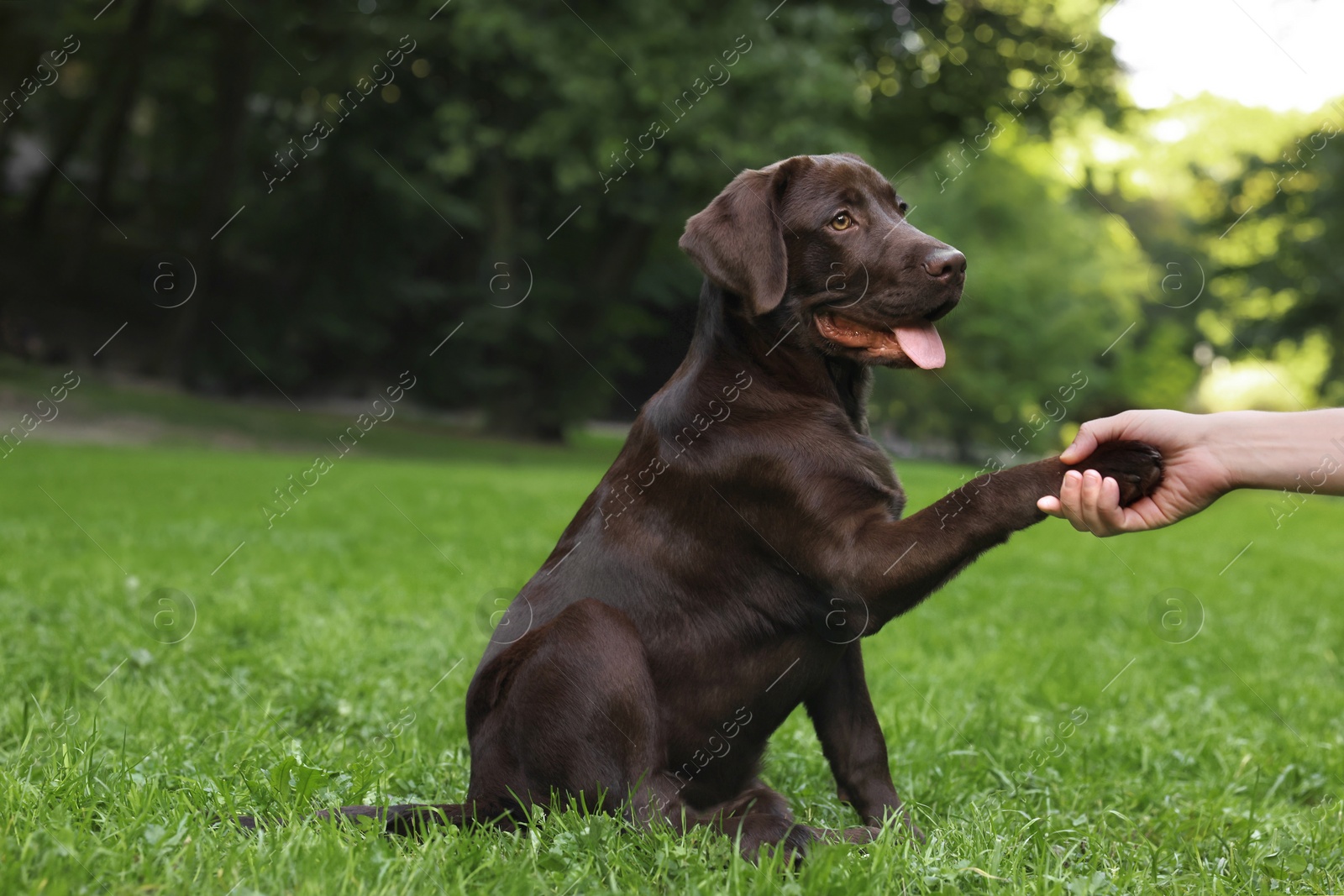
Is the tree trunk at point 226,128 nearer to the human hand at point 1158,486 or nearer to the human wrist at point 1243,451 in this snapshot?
the human hand at point 1158,486

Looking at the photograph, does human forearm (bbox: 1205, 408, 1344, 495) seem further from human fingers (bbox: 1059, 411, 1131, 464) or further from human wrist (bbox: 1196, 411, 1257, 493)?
human fingers (bbox: 1059, 411, 1131, 464)

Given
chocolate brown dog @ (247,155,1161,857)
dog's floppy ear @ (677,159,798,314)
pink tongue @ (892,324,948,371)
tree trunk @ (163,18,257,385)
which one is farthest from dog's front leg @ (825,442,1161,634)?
tree trunk @ (163,18,257,385)

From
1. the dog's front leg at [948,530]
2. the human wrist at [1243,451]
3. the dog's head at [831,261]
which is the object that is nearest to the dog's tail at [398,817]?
the dog's front leg at [948,530]

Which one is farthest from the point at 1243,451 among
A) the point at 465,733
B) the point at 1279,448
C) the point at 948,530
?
the point at 465,733

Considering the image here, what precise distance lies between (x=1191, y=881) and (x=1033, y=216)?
1633 inches

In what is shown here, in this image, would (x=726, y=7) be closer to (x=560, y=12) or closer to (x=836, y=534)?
(x=560, y=12)

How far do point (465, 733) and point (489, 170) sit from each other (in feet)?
63.9

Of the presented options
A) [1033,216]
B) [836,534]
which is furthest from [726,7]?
[1033,216]

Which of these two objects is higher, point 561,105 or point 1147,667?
point 561,105

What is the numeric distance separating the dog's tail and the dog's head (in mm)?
1384

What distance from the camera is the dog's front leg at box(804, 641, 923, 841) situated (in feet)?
9.32

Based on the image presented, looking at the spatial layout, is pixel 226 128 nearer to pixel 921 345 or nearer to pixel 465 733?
pixel 465 733

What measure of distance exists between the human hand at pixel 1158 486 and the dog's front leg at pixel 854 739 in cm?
74

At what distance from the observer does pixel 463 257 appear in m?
25.0
